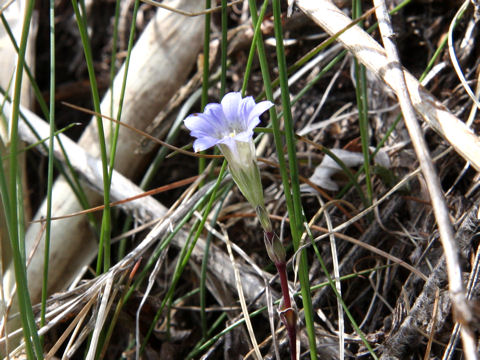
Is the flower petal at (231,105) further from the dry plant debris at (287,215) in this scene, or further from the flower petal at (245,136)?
the dry plant debris at (287,215)

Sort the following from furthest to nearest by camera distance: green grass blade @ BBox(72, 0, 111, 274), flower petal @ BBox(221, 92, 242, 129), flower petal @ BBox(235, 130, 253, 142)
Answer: green grass blade @ BBox(72, 0, 111, 274)
flower petal @ BBox(221, 92, 242, 129)
flower petal @ BBox(235, 130, 253, 142)

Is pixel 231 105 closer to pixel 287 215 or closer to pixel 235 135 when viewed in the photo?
pixel 235 135

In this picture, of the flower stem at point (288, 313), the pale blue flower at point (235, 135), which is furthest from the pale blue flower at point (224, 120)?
the flower stem at point (288, 313)

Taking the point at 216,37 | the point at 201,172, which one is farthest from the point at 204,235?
the point at 216,37

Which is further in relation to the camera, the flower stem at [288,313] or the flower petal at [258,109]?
the flower stem at [288,313]

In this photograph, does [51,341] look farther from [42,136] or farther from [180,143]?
[180,143]

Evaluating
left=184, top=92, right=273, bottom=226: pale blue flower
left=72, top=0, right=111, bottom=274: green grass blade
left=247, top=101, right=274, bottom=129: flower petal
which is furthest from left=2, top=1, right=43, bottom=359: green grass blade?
left=247, top=101, right=274, bottom=129: flower petal

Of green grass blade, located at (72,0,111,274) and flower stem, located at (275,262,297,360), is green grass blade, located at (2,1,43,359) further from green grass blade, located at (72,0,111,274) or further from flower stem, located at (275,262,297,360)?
flower stem, located at (275,262,297,360)

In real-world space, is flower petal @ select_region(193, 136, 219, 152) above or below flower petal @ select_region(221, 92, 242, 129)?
below

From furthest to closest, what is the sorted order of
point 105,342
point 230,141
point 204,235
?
point 204,235 → point 105,342 → point 230,141
